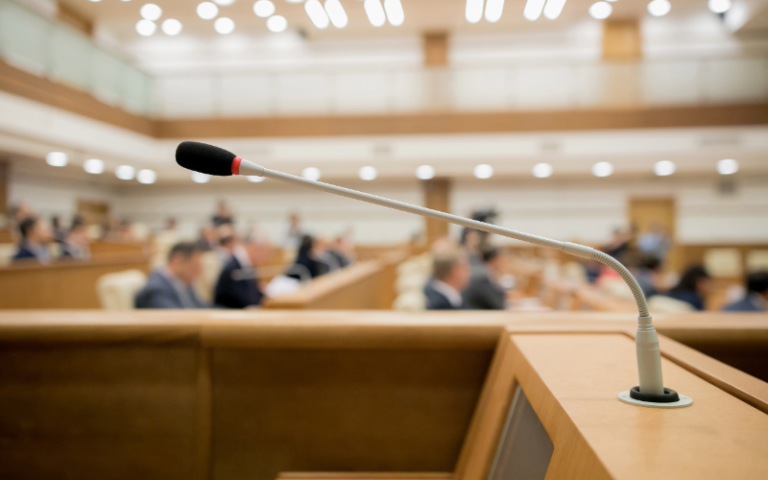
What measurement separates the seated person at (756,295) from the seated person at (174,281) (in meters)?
3.59

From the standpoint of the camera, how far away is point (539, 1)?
2.93 m

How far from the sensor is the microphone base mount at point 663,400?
2.40 ft

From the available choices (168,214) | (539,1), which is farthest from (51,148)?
(539,1)

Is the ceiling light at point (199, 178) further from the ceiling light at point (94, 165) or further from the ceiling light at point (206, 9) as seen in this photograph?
the ceiling light at point (206, 9)

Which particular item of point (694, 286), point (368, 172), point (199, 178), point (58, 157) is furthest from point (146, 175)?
point (694, 286)

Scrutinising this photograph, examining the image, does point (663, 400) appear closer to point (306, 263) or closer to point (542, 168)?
point (306, 263)

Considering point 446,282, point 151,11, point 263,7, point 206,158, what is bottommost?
point 446,282

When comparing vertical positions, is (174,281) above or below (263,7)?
below

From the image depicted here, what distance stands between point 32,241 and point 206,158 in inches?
229

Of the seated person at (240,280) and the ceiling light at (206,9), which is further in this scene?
the ceiling light at (206,9)

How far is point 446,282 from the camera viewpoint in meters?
3.39

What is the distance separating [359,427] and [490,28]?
11785 mm

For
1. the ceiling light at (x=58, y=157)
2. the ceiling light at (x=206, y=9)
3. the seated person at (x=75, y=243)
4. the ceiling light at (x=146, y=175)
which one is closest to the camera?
the ceiling light at (x=206, y=9)

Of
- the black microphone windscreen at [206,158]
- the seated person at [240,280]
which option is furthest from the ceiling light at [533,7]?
the seated person at [240,280]
